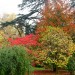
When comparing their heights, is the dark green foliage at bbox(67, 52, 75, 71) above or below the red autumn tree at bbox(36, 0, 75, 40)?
below

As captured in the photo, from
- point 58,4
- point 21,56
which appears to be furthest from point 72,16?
point 21,56

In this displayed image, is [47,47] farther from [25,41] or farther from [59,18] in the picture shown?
[59,18]

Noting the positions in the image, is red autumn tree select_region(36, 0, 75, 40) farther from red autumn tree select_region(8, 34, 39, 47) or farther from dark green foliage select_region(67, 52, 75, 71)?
dark green foliage select_region(67, 52, 75, 71)

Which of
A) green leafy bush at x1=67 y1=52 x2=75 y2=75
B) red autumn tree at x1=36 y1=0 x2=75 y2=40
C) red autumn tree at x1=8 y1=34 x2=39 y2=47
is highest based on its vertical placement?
red autumn tree at x1=36 y1=0 x2=75 y2=40

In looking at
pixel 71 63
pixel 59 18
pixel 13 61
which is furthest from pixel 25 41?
pixel 13 61

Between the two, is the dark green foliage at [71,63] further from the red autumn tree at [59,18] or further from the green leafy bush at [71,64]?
the red autumn tree at [59,18]

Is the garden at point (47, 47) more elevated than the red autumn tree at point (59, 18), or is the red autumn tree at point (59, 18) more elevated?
the red autumn tree at point (59, 18)

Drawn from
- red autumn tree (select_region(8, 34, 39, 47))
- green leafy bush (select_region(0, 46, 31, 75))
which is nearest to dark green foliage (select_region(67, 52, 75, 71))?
red autumn tree (select_region(8, 34, 39, 47))

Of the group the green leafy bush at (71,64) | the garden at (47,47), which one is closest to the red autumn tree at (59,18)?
the garden at (47,47)

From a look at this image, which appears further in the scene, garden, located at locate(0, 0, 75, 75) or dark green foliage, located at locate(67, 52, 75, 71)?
dark green foliage, located at locate(67, 52, 75, 71)

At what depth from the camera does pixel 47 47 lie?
26.1m

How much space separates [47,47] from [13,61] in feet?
24.2

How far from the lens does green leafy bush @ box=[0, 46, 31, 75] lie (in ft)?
61.3

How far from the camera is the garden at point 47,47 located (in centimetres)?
1927
